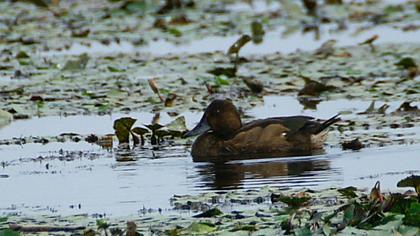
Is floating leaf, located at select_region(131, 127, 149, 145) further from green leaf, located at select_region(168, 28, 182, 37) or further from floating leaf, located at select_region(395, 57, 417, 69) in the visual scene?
green leaf, located at select_region(168, 28, 182, 37)

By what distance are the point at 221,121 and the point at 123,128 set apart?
2.85 feet

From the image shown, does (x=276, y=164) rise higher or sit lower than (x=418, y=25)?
lower

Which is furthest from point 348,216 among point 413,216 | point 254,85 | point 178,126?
point 254,85

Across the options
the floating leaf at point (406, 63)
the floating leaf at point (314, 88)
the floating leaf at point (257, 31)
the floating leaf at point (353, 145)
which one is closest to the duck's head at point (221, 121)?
the floating leaf at point (353, 145)

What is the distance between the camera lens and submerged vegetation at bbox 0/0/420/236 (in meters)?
8.38

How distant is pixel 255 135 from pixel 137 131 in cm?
109

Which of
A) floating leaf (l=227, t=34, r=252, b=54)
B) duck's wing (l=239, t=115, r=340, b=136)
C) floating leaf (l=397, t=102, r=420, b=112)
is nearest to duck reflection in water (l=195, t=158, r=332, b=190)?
duck's wing (l=239, t=115, r=340, b=136)

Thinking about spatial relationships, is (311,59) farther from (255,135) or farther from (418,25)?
(255,135)

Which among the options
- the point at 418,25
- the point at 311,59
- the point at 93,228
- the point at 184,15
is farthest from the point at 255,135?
the point at 184,15

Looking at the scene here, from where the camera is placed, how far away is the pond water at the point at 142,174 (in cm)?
977

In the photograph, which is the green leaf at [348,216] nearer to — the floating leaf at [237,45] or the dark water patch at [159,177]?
the dark water patch at [159,177]

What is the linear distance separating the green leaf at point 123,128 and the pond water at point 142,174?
21cm

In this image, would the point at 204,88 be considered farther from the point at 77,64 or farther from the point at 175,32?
the point at 175,32

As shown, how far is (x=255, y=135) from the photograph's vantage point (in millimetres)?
12273
